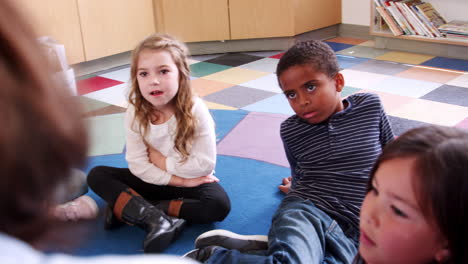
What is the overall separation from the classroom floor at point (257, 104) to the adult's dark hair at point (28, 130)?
87cm

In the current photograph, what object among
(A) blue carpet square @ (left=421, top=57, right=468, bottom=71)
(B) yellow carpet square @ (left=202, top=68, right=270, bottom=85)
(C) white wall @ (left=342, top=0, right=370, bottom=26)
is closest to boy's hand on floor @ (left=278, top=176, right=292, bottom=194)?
(B) yellow carpet square @ (left=202, top=68, right=270, bottom=85)

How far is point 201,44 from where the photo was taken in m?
3.50

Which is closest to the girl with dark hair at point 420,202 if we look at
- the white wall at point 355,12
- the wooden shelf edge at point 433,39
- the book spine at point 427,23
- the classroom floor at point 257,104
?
the classroom floor at point 257,104

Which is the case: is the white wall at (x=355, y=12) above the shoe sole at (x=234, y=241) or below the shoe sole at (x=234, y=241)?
above

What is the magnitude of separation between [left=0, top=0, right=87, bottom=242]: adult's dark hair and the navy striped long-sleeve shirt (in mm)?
1005

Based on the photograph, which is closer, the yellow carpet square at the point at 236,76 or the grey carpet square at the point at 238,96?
the grey carpet square at the point at 238,96

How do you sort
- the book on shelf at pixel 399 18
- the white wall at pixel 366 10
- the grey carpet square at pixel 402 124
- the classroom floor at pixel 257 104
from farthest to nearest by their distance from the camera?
the book on shelf at pixel 399 18, the white wall at pixel 366 10, the grey carpet square at pixel 402 124, the classroom floor at pixel 257 104

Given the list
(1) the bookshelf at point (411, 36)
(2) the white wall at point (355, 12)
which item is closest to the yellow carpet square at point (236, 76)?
(1) the bookshelf at point (411, 36)

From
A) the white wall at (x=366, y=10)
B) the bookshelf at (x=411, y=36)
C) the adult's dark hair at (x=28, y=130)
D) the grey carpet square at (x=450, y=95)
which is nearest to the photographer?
the adult's dark hair at (x=28, y=130)

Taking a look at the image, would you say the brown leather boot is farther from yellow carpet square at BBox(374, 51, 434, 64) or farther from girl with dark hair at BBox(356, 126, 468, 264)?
yellow carpet square at BBox(374, 51, 434, 64)

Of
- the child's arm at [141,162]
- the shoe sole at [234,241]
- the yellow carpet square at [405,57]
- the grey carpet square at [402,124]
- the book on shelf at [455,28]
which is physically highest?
the book on shelf at [455,28]

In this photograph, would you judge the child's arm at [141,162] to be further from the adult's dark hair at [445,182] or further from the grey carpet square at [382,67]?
the grey carpet square at [382,67]

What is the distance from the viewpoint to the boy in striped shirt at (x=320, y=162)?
115cm

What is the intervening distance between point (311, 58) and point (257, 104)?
1125mm
